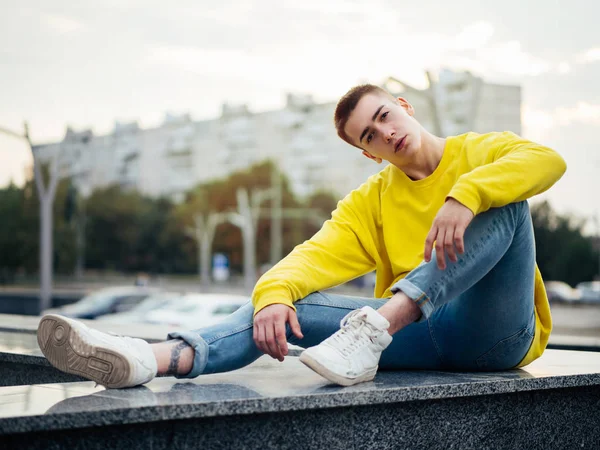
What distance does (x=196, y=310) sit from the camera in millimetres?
12727

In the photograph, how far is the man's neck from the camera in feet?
Result: 10.4

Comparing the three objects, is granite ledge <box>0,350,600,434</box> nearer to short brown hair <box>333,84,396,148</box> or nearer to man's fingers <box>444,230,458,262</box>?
man's fingers <box>444,230,458,262</box>

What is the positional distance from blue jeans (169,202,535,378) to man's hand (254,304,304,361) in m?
0.09

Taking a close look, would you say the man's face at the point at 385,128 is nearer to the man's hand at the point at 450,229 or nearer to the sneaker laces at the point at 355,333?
the man's hand at the point at 450,229

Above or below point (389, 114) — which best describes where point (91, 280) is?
below

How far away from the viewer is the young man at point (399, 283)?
8.37 feet

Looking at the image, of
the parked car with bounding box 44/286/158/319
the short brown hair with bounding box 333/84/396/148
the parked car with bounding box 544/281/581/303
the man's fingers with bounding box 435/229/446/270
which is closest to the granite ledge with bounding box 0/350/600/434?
the man's fingers with bounding box 435/229/446/270

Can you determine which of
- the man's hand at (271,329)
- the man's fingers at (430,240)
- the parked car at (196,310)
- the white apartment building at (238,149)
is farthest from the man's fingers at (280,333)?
the white apartment building at (238,149)

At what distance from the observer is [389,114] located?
10.2 feet

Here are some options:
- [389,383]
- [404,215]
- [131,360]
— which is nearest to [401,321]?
[389,383]

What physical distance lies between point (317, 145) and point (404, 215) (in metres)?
76.7

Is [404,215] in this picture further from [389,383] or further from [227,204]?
[227,204]

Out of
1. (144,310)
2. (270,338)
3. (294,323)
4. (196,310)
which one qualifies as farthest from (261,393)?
(144,310)

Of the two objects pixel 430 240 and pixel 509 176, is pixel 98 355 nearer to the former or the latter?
pixel 430 240
